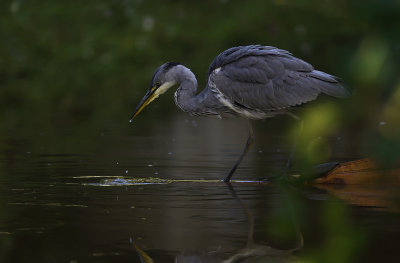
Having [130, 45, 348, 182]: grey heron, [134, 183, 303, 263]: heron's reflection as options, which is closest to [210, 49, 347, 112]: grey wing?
[130, 45, 348, 182]: grey heron

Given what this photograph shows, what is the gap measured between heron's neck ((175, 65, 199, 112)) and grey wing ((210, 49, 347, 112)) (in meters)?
0.53

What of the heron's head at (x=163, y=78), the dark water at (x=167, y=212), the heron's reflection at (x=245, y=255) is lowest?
the dark water at (x=167, y=212)

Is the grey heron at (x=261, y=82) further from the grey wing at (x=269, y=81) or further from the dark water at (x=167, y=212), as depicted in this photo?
the dark water at (x=167, y=212)

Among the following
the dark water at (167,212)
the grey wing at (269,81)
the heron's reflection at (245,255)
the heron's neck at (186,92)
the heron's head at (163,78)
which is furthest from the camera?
the heron's head at (163,78)

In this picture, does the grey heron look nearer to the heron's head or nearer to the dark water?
the heron's head

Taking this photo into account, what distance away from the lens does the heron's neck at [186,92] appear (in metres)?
9.37

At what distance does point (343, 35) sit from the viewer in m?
23.9

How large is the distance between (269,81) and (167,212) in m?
2.88

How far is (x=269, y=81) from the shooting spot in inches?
348

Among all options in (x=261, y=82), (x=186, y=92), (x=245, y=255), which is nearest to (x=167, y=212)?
(x=245, y=255)

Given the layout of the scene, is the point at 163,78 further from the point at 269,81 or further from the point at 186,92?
the point at 269,81

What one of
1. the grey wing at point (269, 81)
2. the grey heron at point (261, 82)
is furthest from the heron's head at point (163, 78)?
the grey wing at point (269, 81)

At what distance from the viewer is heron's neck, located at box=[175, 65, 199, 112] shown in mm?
9367

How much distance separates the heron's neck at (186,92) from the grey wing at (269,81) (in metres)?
0.53
